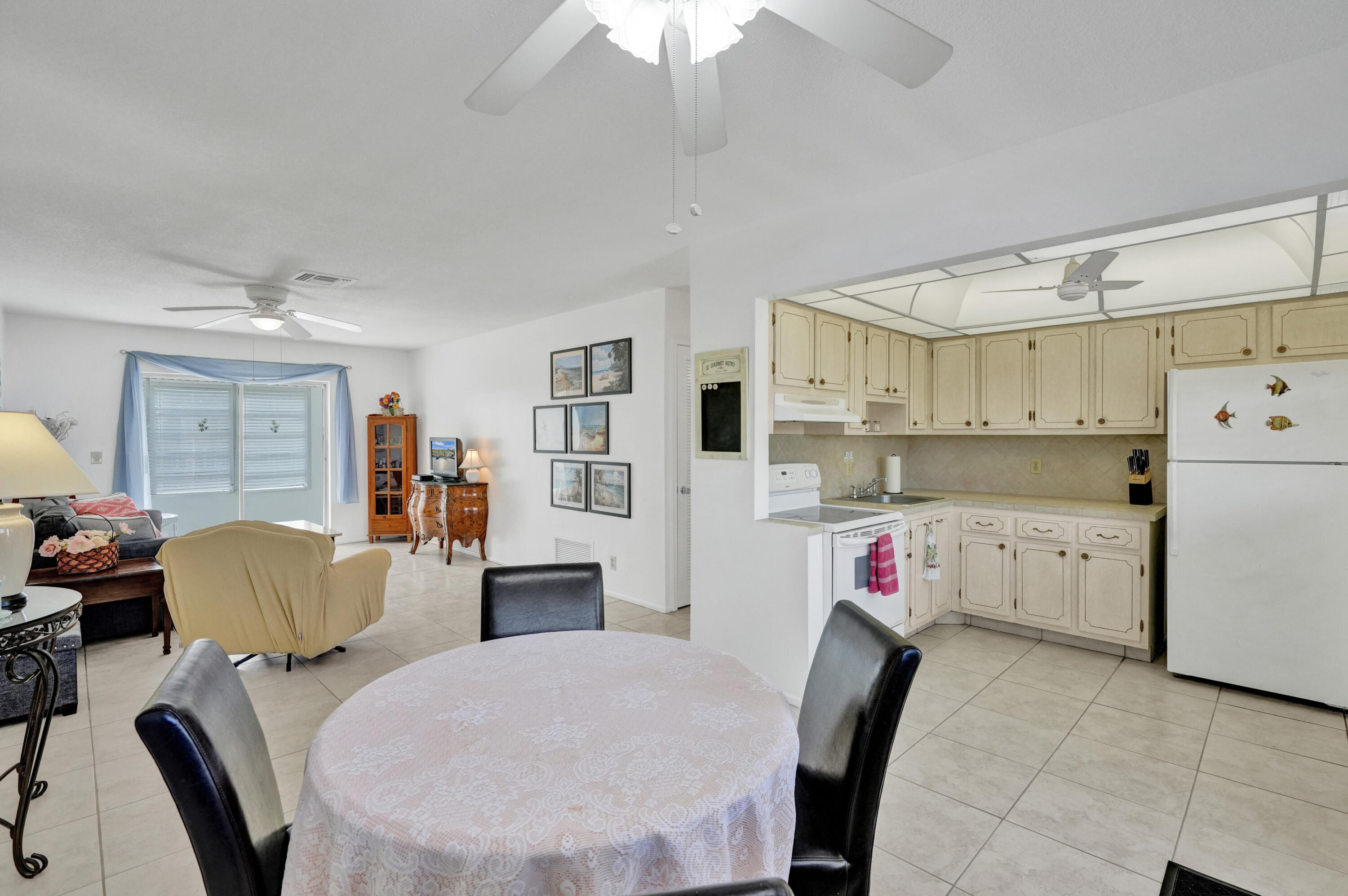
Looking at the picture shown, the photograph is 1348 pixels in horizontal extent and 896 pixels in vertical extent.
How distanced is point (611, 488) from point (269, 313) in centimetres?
292

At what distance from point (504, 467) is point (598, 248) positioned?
3402 millimetres

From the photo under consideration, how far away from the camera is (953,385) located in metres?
4.69

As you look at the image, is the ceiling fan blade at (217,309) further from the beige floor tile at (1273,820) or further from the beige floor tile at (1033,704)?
the beige floor tile at (1273,820)

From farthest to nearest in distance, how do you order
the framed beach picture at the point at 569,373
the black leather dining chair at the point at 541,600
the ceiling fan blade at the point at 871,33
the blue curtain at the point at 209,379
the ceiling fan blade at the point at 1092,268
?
1. the blue curtain at the point at 209,379
2. the framed beach picture at the point at 569,373
3. the ceiling fan blade at the point at 1092,268
4. the black leather dining chair at the point at 541,600
5. the ceiling fan blade at the point at 871,33

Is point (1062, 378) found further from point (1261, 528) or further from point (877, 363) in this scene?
point (1261, 528)

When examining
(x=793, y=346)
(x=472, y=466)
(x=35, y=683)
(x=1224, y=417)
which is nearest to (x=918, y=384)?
(x=793, y=346)

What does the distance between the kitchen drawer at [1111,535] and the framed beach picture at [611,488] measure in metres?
3.11

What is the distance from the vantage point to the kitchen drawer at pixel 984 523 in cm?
412

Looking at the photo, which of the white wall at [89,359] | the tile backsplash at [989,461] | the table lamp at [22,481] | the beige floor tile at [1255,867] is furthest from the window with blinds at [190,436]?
the beige floor tile at [1255,867]

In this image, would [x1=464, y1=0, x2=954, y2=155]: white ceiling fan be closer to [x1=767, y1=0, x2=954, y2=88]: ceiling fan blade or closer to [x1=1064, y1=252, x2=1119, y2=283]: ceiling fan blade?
[x1=767, y1=0, x2=954, y2=88]: ceiling fan blade

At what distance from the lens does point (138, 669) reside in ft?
11.7

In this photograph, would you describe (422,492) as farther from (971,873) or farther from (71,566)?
(971,873)

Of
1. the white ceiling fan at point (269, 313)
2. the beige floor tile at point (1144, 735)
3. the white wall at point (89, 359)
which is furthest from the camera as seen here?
the white wall at point (89, 359)

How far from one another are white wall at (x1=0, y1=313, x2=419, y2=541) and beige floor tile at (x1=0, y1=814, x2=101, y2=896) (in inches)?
203
